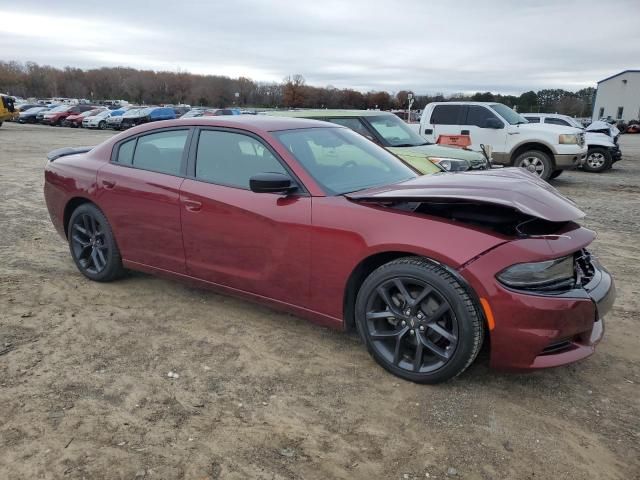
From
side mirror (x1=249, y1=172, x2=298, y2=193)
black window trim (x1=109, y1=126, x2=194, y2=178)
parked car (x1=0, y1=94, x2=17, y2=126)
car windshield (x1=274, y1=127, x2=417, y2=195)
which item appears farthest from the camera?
parked car (x1=0, y1=94, x2=17, y2=126)

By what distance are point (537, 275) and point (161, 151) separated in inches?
120

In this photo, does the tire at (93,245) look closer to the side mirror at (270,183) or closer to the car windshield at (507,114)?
the side mirror at (270,183)

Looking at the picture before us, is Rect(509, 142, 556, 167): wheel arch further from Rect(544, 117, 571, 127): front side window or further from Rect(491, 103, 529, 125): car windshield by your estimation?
Rect(544, 117, 571, 127): front side window

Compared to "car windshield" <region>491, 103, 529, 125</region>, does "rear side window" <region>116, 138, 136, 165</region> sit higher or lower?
lower

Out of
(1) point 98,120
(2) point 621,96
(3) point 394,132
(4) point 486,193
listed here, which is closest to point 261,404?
(4) point 486,193

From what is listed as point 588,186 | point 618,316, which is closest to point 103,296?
point 618,316

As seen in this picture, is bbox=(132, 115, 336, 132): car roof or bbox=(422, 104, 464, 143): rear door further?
bbox=(422, 104, 464, 143): rear door

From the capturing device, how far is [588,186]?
1238 centimetres

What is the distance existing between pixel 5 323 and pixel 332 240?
263cm

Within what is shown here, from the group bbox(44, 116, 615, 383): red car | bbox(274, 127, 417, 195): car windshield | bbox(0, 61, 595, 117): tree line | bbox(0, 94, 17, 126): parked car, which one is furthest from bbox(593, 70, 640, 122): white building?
bbox(44, 116, 615, 383): red car

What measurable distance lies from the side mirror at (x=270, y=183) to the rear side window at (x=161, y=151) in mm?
1020

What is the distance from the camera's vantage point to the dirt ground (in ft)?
8.36

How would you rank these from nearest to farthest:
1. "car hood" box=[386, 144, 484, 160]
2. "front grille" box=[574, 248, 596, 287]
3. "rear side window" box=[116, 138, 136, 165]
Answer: "front grille" box=[574, 248, 596, 287] → "rear side window" box=[116, 138, 136, 165] → "car hood" box=[386, 144, 484, 160]

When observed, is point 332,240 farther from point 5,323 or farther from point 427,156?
point 427,156
